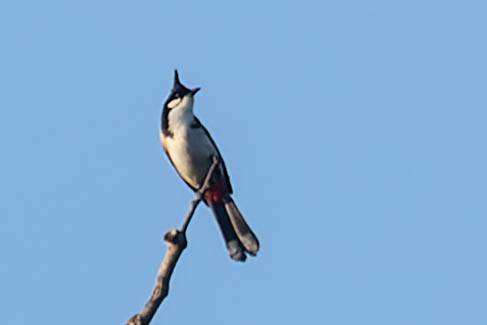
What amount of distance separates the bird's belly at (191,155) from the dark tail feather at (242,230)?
0.46 metres

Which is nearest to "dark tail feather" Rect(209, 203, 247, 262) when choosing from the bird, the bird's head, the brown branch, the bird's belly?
the bird

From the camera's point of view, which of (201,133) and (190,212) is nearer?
(190,212)

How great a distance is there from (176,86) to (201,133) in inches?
20.9

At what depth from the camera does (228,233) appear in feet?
27.0

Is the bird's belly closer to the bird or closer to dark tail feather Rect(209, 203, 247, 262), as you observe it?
the bird

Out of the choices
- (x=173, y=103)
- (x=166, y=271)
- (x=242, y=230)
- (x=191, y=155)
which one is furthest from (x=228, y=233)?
(x=166, y=271)

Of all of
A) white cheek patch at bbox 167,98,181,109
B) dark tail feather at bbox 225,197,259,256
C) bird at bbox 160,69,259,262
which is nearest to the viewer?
dark tail feather at bbox 225,197,259,256

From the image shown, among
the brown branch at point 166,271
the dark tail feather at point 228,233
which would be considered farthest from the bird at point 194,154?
the brown branch at point 166,271

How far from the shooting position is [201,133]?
8938 millimetres

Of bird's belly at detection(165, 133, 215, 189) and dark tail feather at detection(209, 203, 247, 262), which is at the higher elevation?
bird's belly at detection(165, 133, 215, 189)

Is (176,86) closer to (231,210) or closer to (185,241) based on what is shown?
(231,210)

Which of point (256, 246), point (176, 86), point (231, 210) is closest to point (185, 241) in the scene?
point (256, 246)

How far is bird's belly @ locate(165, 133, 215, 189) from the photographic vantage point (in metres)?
8.86

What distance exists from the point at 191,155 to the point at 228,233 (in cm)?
91
